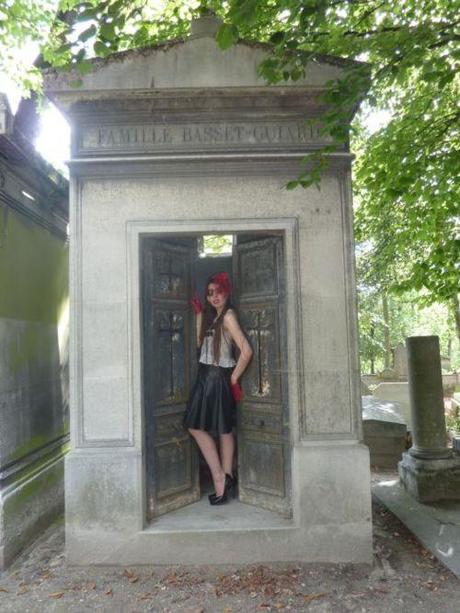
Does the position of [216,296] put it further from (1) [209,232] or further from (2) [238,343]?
(1) [209,232]

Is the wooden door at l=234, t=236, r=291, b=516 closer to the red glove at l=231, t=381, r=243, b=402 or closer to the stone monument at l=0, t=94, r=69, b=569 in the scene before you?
the red glove at l=231, t=381, r=243, b=402

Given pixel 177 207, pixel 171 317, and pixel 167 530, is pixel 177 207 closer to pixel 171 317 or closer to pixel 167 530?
pixel 171 317

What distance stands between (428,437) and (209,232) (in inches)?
151

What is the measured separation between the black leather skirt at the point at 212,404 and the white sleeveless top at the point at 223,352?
60mm

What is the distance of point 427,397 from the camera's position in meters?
6.34


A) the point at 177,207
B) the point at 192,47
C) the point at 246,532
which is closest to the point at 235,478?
the point at 246,532

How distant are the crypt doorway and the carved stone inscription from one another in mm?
825

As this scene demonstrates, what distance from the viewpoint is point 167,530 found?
4359 millimetres

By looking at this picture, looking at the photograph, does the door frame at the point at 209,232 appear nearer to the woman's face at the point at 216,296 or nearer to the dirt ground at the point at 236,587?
the dirt ground at the point at 236,587

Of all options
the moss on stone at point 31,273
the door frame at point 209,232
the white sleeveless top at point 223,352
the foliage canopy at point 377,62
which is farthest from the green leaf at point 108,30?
the white sleeveless top at point 223,352

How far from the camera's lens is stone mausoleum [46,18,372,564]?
14.2ft

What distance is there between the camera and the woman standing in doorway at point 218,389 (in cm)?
500

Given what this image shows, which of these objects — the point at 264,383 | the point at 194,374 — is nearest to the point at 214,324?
the point at 194,374

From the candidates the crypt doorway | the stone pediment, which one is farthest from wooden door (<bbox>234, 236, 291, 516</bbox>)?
the stone pediment
